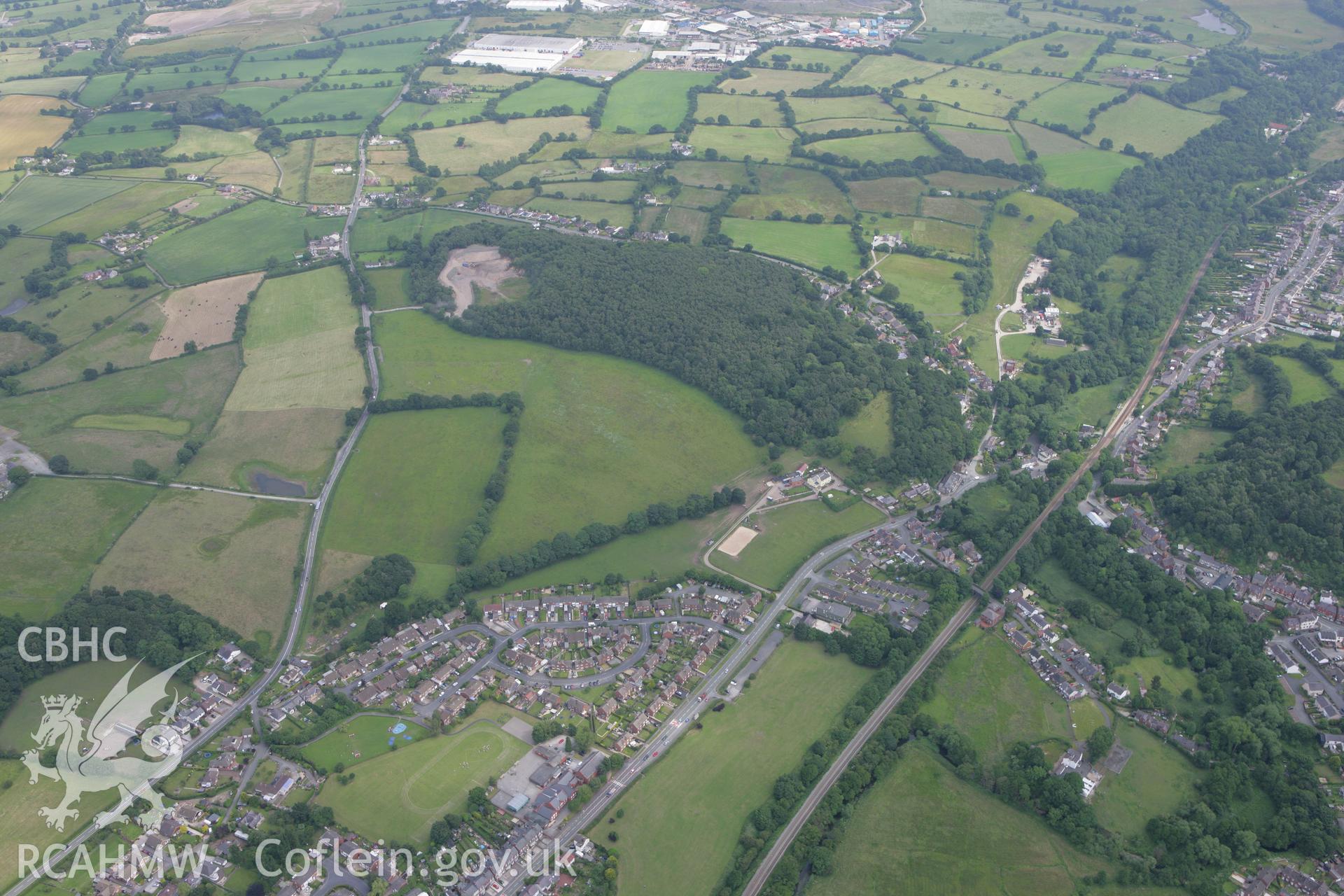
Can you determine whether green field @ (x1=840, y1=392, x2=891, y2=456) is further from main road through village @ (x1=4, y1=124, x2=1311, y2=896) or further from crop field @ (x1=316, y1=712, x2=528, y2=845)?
crop field @ (x1=316, y1=712, x2=528, y2=845)

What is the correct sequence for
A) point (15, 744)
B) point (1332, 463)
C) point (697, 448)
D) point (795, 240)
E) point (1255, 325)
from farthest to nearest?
point (795, 240)
point (1255, 325)
point (697, 448)
point (1332, 463)
point (15, 744)

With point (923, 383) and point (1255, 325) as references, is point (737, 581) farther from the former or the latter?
point (1255, 325)

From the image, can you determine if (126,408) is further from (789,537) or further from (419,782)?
(789,537)

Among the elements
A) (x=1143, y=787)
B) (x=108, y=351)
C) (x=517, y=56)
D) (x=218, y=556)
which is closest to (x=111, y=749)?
(x=218, y=556)

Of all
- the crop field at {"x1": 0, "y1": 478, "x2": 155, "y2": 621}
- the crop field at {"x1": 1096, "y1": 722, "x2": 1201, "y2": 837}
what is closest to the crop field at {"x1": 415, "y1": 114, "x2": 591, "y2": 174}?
the crop field at {"x1": 0, "y1": 478, "x2": 155, "y2": 621}

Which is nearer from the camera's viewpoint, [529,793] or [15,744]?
[529,793]

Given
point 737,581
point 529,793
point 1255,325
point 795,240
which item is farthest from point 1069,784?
point 795,240

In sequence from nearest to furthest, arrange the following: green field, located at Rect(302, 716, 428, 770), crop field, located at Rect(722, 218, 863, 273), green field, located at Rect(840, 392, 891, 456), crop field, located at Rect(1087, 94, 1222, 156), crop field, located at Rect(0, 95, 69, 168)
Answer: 1. green field, located at Rect(302, 716, 428, 770)
2. green field, located at Rect(840, 392, 891, 456)
3. crop field, located at Rect(722, 218, 863, 273)
4. crop field, located at Rect(1087, 94, 1222, 156)
5. crop field, located at Rect(0, 95, 69, 168)
